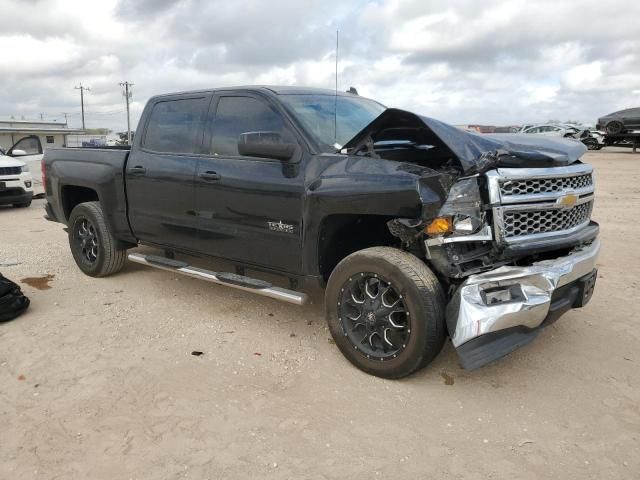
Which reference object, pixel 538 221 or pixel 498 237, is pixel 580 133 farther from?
pixel 498 237

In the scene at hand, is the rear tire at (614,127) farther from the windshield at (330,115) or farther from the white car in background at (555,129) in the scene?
the windshield at (330,115)

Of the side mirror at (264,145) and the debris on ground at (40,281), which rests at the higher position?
the side mirror at (264,145)

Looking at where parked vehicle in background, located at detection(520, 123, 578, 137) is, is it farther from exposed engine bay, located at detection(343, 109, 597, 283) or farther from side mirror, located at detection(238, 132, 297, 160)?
side mirror, located at detection(238, 132, 297, 160)

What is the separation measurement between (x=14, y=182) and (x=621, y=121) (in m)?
23.3

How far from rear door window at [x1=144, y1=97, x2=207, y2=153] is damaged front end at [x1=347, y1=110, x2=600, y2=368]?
70.8 inches

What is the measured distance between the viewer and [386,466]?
8.61 ft

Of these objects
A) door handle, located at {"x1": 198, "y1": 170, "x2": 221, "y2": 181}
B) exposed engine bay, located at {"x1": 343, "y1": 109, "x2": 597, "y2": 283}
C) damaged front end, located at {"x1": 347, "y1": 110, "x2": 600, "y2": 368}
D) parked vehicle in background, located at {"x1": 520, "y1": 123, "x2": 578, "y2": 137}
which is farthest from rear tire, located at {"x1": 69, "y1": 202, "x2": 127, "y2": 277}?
parked vehicle in background, located at {"x1": 520, "y1": 123, "x2": 578, "y2": 137}

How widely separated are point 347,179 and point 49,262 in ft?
15.1

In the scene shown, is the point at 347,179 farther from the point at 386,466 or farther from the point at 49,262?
the point at 49,262

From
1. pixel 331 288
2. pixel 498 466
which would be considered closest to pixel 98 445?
pixel 331 288

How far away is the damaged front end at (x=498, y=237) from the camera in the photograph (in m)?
3.07

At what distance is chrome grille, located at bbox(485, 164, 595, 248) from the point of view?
123 inches

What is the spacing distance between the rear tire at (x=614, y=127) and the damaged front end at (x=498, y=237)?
23.2m

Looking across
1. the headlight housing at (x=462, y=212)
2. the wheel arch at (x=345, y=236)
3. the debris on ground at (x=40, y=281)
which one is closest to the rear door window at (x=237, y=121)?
the wheel arch at (x=345, y=236)
